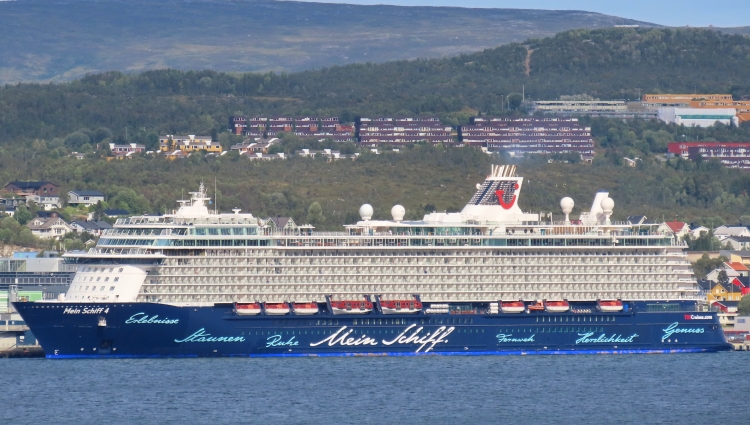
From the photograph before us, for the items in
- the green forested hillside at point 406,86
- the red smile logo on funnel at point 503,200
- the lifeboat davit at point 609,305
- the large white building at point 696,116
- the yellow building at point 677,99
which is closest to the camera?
the lifeboat davit at point 609,305

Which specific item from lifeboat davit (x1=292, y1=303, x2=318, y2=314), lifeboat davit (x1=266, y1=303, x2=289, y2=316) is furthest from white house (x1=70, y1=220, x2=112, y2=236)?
lifeboat davit (x1=292, y1=303, x2=318, y2=314)

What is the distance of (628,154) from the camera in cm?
14488

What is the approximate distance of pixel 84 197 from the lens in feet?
393

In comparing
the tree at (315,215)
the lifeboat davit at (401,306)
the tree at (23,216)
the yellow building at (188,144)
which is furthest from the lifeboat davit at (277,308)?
the yellow building at (188,144)

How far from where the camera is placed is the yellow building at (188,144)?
481 feet

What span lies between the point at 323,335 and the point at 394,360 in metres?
3.04

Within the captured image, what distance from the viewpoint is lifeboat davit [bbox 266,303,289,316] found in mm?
66688

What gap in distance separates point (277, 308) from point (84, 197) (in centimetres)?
5570

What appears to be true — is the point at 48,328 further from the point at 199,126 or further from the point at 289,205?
the point at 199,126

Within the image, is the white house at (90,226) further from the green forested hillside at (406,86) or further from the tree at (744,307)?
the green forested hillside at (406,86)

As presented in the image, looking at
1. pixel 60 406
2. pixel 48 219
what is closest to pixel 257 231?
pixel 60 406

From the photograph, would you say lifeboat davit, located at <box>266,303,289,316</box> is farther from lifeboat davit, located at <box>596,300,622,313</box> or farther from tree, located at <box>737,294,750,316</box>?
tree, located at <box>737,294,750,316</box>

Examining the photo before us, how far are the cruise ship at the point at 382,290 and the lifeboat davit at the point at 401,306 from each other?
7 cm

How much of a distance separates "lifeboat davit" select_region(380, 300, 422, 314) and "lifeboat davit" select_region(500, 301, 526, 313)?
11.4ft
